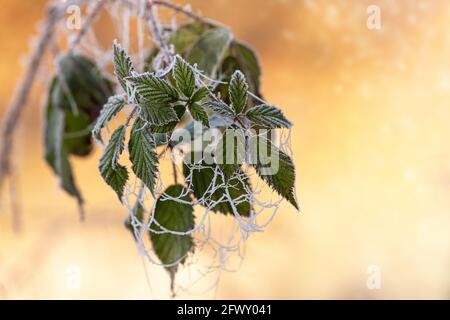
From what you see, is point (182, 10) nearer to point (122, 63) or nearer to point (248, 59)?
point (248, 59)

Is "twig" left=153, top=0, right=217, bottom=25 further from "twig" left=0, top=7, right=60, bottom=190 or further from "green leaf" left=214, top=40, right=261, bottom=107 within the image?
"twig" left=0, top=7, right=60, bottom=190

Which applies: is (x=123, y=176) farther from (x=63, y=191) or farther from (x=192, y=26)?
(x=63, y=191)

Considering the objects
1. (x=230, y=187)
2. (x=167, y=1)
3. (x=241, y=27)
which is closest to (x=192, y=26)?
(x=167, y=1)

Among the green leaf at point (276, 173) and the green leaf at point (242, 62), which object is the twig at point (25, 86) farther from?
the green leaf at point (276, 173)

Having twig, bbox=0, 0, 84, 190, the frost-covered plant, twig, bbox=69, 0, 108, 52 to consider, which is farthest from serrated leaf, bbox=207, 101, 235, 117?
twig, bbox=0, 0, 84, 190

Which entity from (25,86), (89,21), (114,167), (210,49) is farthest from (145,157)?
(25,86)
